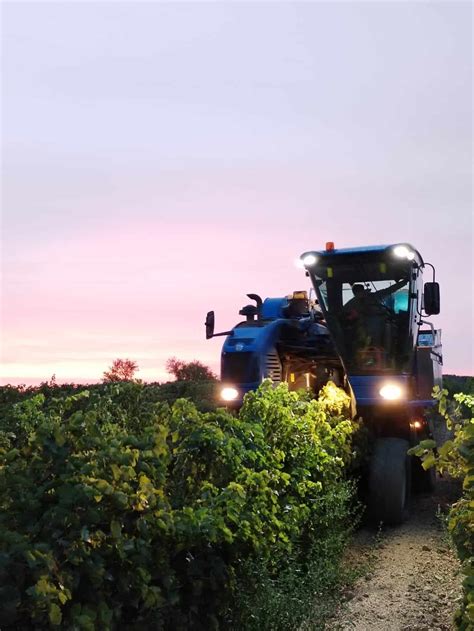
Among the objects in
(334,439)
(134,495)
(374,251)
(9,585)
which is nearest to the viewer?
(9,585)

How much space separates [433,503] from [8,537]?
789 centimetres

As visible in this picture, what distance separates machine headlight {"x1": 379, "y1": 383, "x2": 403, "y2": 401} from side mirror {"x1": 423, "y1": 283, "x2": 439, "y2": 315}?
1053mm

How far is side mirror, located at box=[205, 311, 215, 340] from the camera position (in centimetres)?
1019

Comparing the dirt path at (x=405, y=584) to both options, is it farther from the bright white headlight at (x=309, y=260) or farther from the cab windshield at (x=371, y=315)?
the bright white headlight at (x=309, y=260)

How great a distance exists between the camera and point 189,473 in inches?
222

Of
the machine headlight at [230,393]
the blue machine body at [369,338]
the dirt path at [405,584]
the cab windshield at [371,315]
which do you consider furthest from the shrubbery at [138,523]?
the cab windshield at [371,315]

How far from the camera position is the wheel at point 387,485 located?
8992 millimetres

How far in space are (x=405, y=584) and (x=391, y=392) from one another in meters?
3.03

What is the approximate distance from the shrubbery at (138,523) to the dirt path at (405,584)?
72 cm

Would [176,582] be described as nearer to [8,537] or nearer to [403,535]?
[8,537]

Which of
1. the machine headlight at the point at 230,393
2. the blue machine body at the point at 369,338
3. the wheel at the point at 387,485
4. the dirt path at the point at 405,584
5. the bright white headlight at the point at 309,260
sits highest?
the bright white headlight at the point at 309,260

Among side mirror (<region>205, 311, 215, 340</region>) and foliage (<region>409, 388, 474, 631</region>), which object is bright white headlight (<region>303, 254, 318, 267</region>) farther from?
foliage (<region>409, 388, 474, 631</region>)

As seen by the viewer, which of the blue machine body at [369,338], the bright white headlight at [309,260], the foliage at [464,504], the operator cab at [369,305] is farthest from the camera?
the bright white headlight at [309,260]

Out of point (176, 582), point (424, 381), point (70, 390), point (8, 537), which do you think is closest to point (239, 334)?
point (424, 381)
